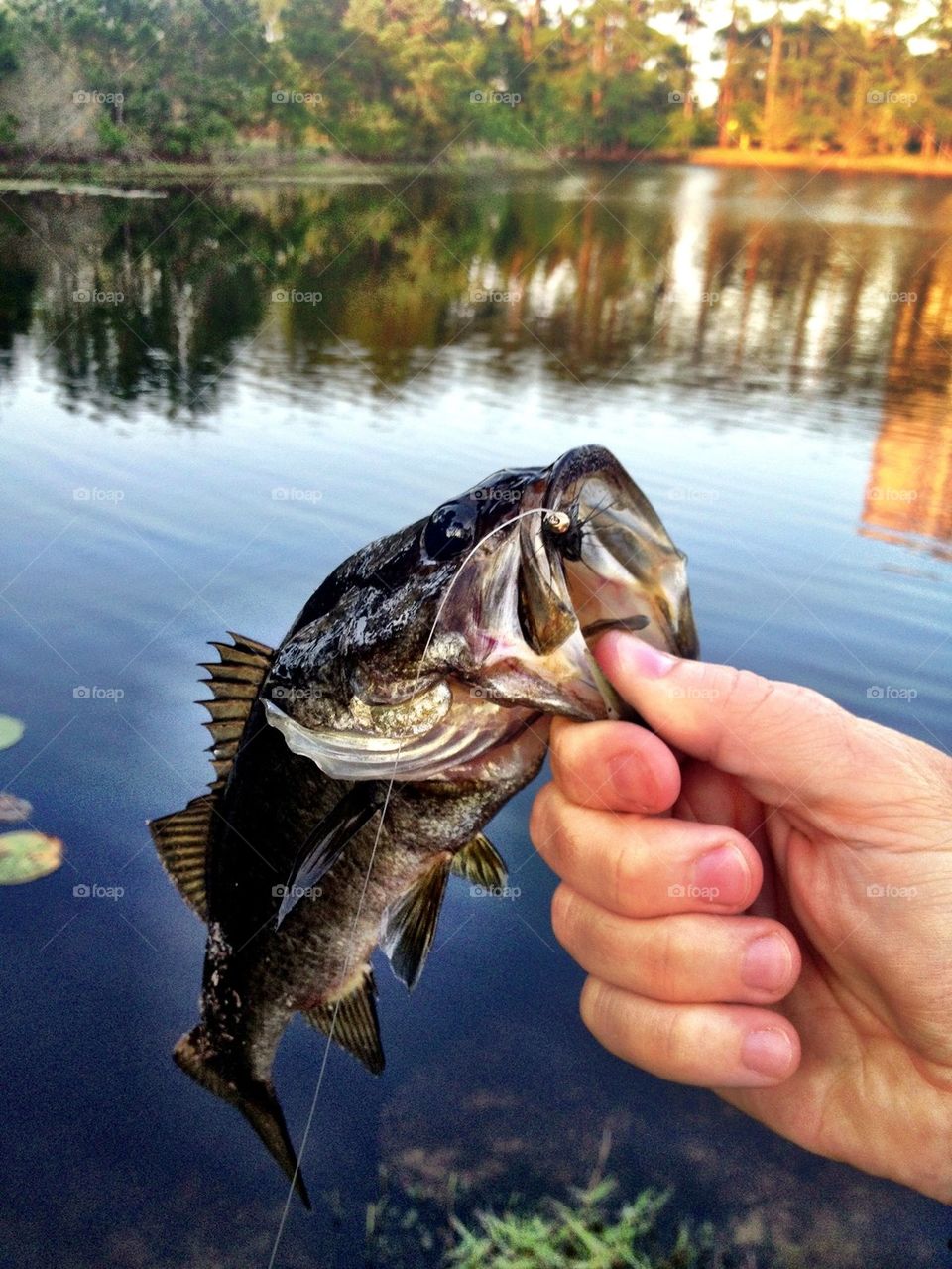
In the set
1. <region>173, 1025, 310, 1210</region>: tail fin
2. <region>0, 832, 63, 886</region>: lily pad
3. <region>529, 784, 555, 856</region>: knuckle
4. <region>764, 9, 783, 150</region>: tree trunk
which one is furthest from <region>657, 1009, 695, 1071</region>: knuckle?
<region>764, 9, 783, 150</region>: tree trunk

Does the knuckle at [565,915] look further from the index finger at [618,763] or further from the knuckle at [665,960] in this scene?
the index finger at [618,763]

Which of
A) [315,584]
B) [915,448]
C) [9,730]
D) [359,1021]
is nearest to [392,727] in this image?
[359,1021]

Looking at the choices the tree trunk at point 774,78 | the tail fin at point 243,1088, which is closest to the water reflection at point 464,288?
the tree trunk at point 774,78

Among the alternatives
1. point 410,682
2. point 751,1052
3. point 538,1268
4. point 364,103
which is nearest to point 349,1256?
point 538,1268

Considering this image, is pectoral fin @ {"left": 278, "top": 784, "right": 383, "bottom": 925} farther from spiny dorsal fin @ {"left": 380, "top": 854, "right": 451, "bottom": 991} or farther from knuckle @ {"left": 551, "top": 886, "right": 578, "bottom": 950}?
knuckle @ {"left": 551, "top": 886, "right": 578, "bottom": 950}

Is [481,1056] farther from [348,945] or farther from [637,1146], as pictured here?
[348,945]

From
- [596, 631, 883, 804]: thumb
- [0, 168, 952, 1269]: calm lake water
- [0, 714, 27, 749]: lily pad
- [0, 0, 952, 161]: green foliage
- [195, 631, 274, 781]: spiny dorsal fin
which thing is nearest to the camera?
[596, 631, 883, 804]: thumb

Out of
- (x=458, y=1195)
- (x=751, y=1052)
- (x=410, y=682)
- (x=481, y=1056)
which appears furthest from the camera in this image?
(x=481, y=1056)
